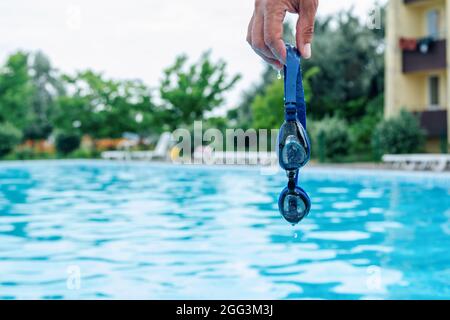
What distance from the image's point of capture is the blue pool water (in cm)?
641

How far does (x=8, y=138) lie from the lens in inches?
1400

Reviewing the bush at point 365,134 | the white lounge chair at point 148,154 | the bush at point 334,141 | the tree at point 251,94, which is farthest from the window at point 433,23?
the white lounge chair at point 148,154

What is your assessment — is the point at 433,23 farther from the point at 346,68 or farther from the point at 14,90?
the point at 14,90

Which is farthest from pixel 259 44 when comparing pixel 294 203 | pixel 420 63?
pixel 420 63

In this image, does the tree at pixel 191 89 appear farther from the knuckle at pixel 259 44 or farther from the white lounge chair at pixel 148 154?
the knuckle at pixel 259 44

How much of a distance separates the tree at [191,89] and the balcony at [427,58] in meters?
12.5

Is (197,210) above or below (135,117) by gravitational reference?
below

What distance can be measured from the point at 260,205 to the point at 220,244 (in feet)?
16.3

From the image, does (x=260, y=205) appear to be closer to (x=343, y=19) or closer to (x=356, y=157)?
(x=356, y=157)

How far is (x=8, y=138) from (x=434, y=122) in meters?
22.2

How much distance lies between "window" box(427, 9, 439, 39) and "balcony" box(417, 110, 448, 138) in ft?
10.9

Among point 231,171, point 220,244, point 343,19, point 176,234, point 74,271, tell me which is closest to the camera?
point 74,271

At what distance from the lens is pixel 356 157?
27734mm
